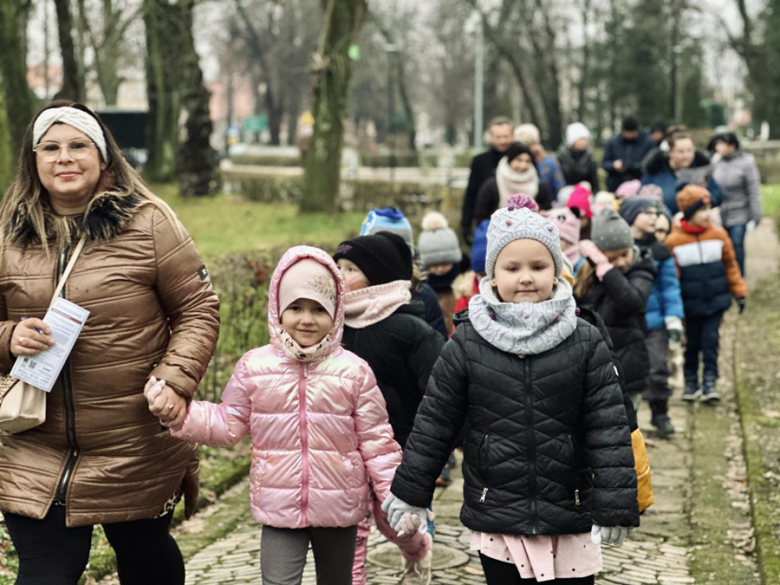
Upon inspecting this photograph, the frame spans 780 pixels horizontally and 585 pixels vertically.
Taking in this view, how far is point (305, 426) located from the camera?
437 cm

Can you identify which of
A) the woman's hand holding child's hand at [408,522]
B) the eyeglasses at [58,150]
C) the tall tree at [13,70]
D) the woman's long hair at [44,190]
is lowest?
the woman's hand holding child's hand at [408,522]

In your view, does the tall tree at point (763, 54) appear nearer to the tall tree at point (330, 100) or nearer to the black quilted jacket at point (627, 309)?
the tall tree at point (330, 100)

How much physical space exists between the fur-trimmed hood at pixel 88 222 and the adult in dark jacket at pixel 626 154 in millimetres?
10577

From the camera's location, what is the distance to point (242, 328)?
9.06 metres

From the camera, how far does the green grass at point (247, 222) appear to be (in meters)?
18.7

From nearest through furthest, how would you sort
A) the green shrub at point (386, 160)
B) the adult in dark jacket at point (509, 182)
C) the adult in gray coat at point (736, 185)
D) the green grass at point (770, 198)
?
the adult in dark jacket at point (509, 182) → the adult in gray coat at point (736, 185) → the green grass at point (770, 198) → the green shrub at point (386, 160)

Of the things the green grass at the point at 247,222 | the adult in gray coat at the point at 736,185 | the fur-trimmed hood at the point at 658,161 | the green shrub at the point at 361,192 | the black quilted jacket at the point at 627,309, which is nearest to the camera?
the black quilted jacket at the point at 627,309

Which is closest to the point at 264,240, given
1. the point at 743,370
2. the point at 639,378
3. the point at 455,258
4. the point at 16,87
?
the point at 16,87

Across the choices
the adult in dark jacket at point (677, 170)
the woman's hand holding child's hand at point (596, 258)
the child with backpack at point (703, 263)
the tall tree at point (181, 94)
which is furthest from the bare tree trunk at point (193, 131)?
the woman's hand holding child's hand at point (596, 258)

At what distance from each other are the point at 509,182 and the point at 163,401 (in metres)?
6.79

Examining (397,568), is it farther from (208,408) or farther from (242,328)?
(242,328)

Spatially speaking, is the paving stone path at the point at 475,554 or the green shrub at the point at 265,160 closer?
the paving stone path at the point at 475,554

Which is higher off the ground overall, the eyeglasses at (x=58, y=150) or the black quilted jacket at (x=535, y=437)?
the eyeglasses at (x=58, y=150)

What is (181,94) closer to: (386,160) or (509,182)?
(509,182)
